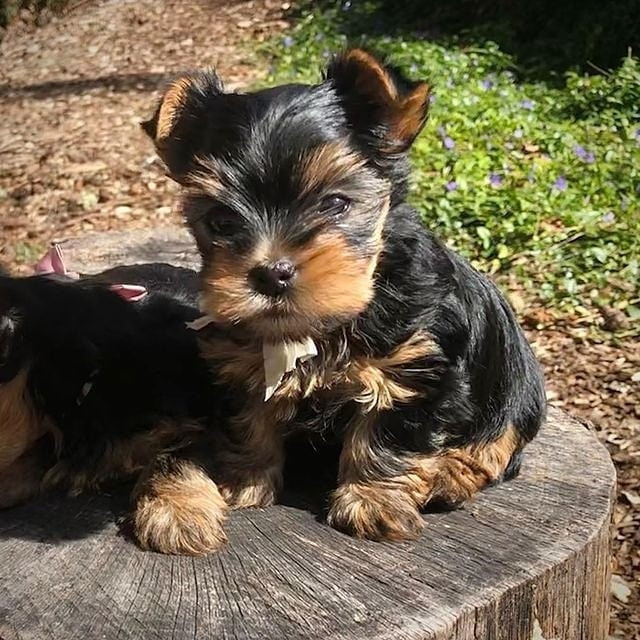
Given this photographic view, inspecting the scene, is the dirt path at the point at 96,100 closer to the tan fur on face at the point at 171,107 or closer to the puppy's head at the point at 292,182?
the tan fur on face at the point at 171,107

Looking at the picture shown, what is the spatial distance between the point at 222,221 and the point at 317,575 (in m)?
1.07

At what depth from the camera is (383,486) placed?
3166 mm

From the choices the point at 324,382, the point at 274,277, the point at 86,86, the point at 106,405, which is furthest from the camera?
the point at 86,86

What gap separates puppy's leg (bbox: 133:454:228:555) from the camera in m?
3.04

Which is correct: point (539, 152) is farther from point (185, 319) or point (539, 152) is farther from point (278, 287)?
point (278, 287)

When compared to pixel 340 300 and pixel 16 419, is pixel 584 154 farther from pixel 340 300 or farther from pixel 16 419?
pixel 16 419

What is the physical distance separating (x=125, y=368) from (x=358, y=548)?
98 centimetres

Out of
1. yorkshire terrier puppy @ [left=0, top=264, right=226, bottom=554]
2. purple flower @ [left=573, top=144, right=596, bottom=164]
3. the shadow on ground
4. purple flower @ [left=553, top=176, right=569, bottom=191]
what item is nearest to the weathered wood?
yorkshire terrier puppy @ [left=0, top=264, right=226, bottom=554]

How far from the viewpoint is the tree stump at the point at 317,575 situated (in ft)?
8.89

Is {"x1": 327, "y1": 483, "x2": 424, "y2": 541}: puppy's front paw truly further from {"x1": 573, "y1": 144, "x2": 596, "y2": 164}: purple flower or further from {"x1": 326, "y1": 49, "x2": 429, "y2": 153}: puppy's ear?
{"x1": 573, "y1": 144, "x2": 596, "y2": 164}: purple flower

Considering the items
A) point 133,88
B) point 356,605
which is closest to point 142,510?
point 356,605

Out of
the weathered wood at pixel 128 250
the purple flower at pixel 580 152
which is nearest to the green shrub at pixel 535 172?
the purple flower at pixel 580 152

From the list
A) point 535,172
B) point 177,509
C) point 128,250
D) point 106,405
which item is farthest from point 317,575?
point 535,172

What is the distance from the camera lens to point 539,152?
28.5ft
